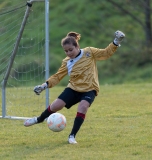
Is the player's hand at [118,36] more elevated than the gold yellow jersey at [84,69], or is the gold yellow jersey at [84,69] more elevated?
the player's hand at [118,36]

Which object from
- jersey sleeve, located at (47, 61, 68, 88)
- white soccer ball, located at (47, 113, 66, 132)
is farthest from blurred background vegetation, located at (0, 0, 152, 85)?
white soccer ball, located at (47, 113, 66, 132)

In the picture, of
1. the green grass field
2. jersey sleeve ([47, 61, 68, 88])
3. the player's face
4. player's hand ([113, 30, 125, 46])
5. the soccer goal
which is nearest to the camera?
the green grass field

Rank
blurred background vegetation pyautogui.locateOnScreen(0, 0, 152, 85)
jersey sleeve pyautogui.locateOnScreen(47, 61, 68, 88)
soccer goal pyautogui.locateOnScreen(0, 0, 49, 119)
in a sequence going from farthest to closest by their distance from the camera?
1. blurred background vegetation pyautogui.locateOnScreen(0, 0, 152, 85)
2. soccer goal pyautogui.locateOnScreen(0, 0, 49, 119)
3. jersey sleeve pyautogui.locateOnScreen(47, 61, 68, 88)

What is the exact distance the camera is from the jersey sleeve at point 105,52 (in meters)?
7.78

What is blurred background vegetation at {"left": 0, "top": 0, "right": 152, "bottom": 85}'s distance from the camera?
23.9 metres

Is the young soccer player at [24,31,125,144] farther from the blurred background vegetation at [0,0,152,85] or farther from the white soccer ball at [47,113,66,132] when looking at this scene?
the blurred background vegetation at [0,0,152,85]

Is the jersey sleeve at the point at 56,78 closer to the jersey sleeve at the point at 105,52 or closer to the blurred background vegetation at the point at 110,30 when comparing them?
the jersey sleeve at the point at 105,52

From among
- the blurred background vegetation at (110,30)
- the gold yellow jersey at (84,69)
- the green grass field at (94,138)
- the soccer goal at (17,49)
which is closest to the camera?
the green grass field at (94,138)

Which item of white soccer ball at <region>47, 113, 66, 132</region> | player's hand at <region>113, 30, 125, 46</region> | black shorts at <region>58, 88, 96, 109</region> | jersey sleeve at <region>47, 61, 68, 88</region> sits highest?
player's hand at <region>113, 30, 125, 46</region>

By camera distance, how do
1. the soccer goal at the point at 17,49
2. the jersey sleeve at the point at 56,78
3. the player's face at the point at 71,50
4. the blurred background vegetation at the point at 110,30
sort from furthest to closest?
the blurred background vegetation at the point at 110,30 < the soccer goal at the point at 17,49 < the jersey sleeve at the point at 56,78 < the player's face at the point at 71,50

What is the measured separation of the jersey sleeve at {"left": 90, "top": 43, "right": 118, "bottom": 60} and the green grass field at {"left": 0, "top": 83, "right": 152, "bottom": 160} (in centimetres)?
121

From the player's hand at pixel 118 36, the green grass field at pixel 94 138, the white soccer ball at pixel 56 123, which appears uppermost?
the player's hand at pixel 118 36

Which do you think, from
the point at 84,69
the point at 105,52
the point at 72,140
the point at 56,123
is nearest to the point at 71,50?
the point at 84,69

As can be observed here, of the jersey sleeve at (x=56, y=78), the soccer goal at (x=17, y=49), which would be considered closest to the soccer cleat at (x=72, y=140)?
the jersey sleeve at (x=56, y=78)
